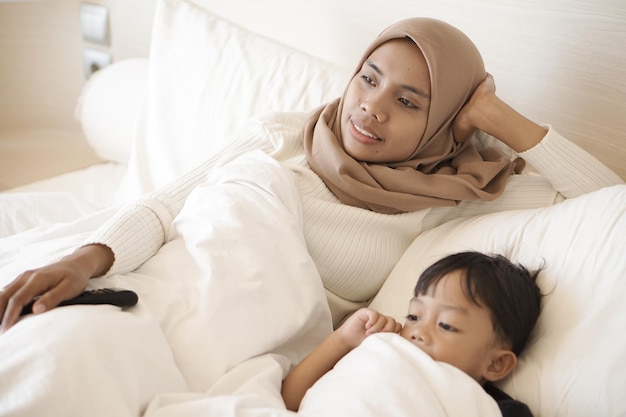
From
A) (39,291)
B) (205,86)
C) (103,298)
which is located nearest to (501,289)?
(103,298)

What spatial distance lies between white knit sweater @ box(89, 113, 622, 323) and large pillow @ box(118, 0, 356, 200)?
304 mm

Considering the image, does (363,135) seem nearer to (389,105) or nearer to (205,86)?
(389,105)

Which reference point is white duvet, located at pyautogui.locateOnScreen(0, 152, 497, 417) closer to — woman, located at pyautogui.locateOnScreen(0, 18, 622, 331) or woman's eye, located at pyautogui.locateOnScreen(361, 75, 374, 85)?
woman, located at pyautogui.locateOnScreen(0, 18, 622, 331)

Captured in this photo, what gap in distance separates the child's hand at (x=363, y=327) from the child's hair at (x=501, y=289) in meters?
0.08

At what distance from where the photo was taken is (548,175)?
4.26 ft

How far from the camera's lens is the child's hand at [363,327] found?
3.50 feet

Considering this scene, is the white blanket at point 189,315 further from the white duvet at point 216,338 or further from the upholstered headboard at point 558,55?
the upholstered headboard at point 558,55

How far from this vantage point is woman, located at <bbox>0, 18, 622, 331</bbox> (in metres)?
1.28

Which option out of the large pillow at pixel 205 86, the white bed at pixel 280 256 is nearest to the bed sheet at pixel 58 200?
the white bed at pixel 280 256

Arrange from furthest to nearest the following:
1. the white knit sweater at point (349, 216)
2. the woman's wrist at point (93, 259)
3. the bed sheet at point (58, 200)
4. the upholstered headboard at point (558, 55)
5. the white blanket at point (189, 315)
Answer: the bed sheet at point (58, 200), the upholstered headboard at point (558, 55), the white knit sweater at point (349, 216), the woman's wrist at point (93, 259), the white blanket at point (189, 315)

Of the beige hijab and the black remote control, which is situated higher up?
the beige hijab

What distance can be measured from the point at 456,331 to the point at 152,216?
2.13 ft

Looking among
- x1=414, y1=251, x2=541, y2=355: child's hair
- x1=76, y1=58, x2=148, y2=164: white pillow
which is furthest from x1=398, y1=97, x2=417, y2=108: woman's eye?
x1=76, y1=58, x2=148, y2=164: white pillow

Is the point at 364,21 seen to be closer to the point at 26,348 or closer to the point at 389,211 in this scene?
the point at 389,211
